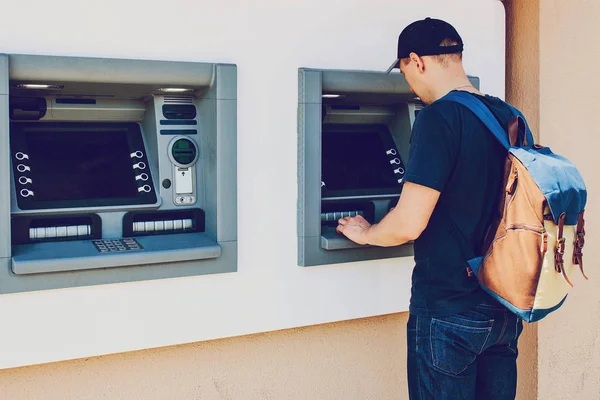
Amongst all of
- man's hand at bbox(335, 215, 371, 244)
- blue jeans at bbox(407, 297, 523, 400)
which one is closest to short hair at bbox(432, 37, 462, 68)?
man's hand at bbox(335, 215, 371, 244)

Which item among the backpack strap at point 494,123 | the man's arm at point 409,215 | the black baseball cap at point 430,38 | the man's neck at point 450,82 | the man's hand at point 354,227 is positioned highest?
the black baseball cap at point 430,38

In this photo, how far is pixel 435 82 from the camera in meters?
2.70

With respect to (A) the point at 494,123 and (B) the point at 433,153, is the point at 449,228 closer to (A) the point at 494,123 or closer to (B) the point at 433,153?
(B) the point at 433,153

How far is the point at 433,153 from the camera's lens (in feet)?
8.01

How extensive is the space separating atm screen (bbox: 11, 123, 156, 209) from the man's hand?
2.65ft

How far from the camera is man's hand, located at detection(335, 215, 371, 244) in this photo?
2949mm

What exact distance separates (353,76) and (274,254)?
86 centimetres

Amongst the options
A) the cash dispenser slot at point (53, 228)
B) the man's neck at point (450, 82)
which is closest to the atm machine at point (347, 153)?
the man's neck at point (450, 82)

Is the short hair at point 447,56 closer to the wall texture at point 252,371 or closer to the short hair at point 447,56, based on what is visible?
the short hair at point 447,56

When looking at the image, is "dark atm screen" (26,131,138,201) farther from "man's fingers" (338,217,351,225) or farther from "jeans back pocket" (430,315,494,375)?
"jeans back pocket" (430,315,494,375)

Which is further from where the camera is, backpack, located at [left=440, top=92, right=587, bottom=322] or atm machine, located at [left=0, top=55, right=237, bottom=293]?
atm machine, located at [left=0, top=55, right=237, bottom=293]

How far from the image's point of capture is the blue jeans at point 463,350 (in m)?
2.53

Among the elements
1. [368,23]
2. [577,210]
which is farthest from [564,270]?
[368,23]

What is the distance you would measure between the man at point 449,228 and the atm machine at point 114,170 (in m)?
0.76
